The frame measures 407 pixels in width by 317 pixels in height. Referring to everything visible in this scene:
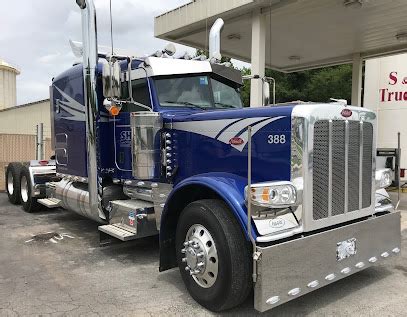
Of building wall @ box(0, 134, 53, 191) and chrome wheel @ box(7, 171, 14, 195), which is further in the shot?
building wall @ box(0, 134, 53, 191)

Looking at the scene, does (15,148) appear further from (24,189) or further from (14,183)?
(24,189)

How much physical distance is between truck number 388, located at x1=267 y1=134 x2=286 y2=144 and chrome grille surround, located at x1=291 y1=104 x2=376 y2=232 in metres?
0.16

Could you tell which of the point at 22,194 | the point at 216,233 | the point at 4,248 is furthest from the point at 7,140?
the point at 216,233

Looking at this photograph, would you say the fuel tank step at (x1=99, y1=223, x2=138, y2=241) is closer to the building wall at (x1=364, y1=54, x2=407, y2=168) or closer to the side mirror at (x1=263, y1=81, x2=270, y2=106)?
the side mirror at (x1=263, y1=81, x2=270, y2=106)

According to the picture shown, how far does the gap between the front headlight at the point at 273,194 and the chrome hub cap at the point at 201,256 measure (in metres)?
0.61

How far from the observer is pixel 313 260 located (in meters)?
3.64

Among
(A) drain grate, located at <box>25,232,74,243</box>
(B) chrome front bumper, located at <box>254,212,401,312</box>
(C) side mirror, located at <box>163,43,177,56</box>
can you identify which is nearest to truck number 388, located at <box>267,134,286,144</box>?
(B) chrome front bumper, located at <box>254,212,401,312</box>

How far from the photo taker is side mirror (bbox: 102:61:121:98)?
15.8ft

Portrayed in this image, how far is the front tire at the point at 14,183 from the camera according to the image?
937 centimetres

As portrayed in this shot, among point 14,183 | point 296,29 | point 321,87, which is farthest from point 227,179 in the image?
point 321,87

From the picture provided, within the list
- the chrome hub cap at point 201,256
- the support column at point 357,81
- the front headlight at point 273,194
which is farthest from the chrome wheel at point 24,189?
the support column at point 357,81

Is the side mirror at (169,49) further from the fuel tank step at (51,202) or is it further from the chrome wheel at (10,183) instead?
the chrome wheel at (10,183)

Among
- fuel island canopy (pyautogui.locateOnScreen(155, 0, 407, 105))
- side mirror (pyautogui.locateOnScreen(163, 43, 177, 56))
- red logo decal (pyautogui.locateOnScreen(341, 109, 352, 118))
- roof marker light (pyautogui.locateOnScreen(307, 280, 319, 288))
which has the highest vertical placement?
fuel island canopy (pyautogui.locateOnScreen(155, 0, 407, 105))

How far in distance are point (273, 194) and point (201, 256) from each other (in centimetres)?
89
